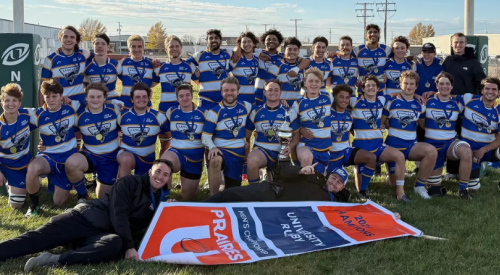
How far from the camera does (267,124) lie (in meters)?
5.69

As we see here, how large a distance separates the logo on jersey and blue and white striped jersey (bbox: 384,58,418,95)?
17.0 feet

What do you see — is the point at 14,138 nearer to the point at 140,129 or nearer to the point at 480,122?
the point at 140,129

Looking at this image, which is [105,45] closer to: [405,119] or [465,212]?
[405,119]

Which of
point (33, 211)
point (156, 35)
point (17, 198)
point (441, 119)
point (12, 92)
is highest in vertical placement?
point (156, 35)

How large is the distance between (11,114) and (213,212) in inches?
109

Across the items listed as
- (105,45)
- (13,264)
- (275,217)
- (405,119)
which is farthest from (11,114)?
(405,119)

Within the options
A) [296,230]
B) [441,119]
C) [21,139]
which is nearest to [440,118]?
[441,119]

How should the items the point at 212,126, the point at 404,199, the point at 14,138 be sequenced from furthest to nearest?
1. the point at 404,199
2. the point at 212,126
3. the point at 14,138

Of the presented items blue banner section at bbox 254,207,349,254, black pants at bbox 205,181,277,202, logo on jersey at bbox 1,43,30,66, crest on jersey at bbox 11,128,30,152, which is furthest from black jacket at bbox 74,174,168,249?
logo on jersey at bbox 1,43,30,66

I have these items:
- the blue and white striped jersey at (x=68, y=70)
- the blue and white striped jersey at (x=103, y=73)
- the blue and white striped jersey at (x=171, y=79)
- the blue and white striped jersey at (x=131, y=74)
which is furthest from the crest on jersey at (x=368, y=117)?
the blue and white striped jersey at (x=68, y=70)

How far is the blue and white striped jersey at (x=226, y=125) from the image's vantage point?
560 cm

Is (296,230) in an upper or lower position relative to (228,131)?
lower

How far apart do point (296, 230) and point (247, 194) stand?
25.9 inches

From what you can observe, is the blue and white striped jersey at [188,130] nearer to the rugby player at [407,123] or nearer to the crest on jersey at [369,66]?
the rugby player at [407,123]
